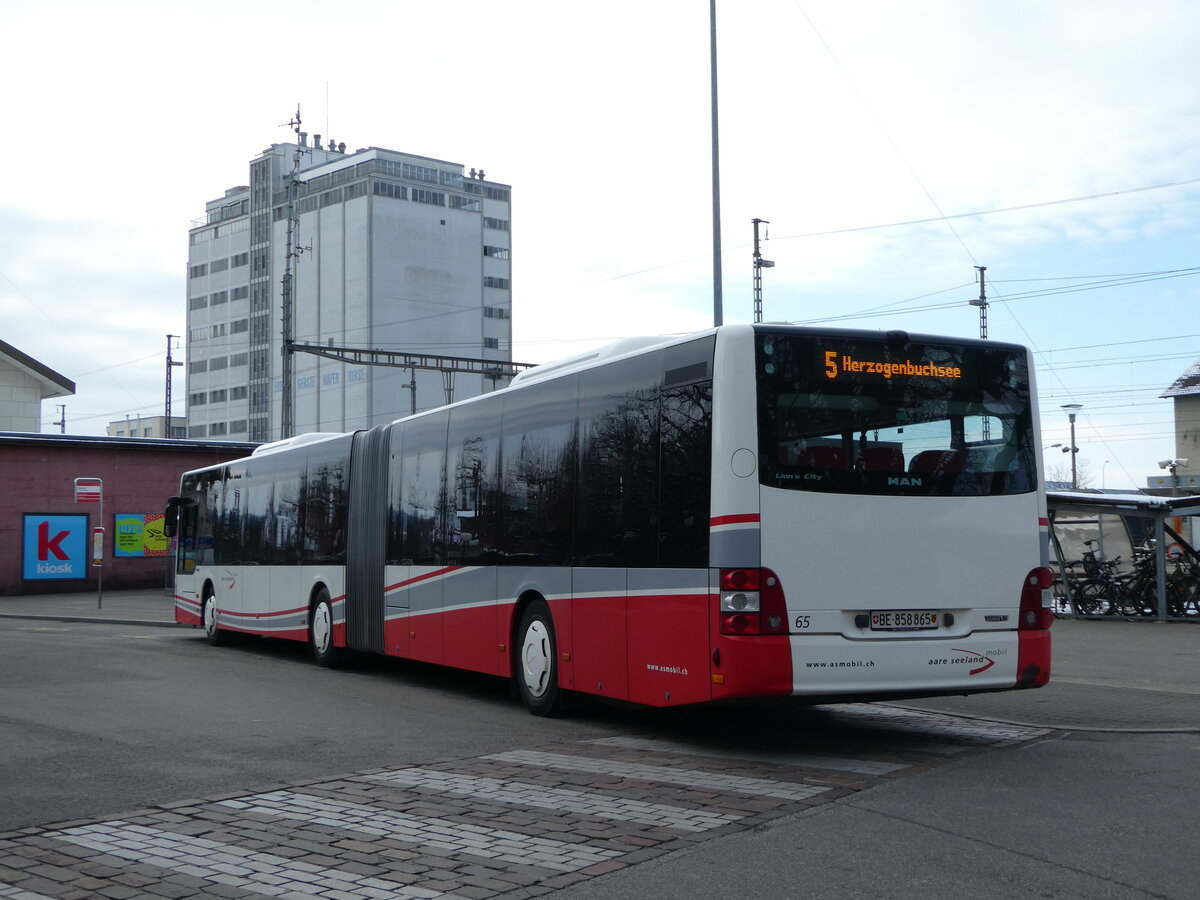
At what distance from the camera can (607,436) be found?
1097cm

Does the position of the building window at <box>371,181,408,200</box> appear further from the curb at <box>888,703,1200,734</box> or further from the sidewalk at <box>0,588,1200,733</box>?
the curb at <box>888,703,1200,734</box>

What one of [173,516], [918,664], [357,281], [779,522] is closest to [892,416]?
[779,522]

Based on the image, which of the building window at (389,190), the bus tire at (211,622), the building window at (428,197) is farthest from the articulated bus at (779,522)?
the building window at (428,197)

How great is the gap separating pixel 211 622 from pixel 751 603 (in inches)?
605

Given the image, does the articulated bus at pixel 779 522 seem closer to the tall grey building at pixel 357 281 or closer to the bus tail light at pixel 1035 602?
the bus tail light at pixel 1035 602

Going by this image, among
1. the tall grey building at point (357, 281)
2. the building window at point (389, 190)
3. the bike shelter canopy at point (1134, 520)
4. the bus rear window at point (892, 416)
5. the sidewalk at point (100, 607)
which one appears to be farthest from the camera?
the tall grey building at point (357, 281)

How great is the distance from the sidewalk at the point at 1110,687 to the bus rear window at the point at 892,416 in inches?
96.6

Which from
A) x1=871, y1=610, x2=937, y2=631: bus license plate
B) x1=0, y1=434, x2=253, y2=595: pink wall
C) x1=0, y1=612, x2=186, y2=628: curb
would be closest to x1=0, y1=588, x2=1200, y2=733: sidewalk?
x1=871, y1=610, x2=937, y2=631: bus license plate

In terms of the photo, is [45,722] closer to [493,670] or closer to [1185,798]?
[493,670]

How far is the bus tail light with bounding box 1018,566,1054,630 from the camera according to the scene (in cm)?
1014

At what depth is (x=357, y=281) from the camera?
109250mm

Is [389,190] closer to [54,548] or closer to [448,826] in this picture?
[54,548]

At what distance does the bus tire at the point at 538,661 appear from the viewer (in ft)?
38.5

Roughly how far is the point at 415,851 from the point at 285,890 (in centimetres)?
84
